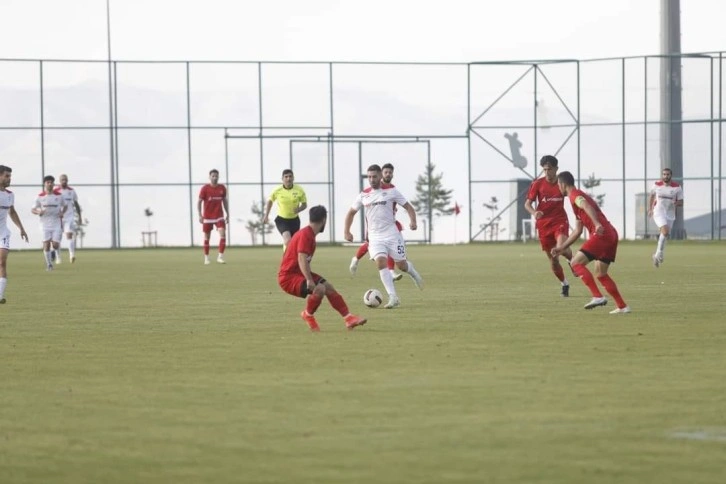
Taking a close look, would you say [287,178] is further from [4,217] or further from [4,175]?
[4,175]

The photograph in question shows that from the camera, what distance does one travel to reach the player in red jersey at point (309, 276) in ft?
46.4

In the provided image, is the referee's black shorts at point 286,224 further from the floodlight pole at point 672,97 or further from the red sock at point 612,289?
the floodlight pole at point 672,97

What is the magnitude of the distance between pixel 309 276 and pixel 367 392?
14.3 feet

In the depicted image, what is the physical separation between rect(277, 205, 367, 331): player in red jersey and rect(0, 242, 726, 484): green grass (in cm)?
27

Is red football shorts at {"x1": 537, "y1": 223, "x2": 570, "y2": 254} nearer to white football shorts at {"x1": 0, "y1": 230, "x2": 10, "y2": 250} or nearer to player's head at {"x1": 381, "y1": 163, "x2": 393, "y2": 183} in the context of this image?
player's head at {"x1": 381, "y1": 163, "x2": 393, "y2": 183}

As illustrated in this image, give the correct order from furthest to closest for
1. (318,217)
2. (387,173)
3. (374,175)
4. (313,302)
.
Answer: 1. (387,173)
2. (374,175)
3. (313,302)
4. (318,217)

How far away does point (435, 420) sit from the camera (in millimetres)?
8562

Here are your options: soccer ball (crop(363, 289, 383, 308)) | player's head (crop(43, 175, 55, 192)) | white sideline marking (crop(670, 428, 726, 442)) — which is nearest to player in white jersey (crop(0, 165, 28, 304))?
soccer ball (crop(363, 289, 383, 308))

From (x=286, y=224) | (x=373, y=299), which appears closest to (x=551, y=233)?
(x=373, y=299)

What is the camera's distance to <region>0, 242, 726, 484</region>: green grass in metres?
7.27

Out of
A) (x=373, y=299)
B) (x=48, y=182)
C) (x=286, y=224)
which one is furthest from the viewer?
(x=48, y=182)

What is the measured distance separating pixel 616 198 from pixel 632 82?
14.5 ft

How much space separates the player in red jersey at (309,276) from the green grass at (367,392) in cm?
27

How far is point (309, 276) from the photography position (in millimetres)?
14078
